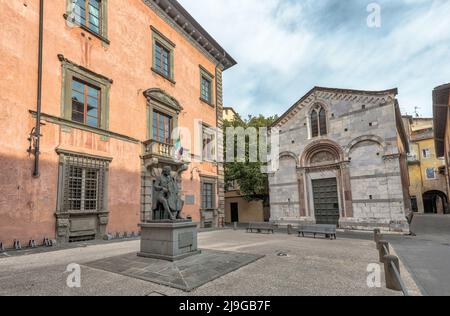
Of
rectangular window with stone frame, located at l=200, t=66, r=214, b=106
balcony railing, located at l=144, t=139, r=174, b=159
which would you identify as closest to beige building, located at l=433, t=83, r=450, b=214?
rectangular window with stone frame, located at l=200, t=66, r=214, b=106

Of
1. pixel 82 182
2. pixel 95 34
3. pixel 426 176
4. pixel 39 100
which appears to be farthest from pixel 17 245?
pixel 426 176

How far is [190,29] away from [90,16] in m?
7.57

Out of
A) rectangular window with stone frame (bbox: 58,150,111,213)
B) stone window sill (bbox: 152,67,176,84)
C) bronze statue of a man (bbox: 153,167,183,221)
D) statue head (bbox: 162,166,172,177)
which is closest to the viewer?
bronze statue of a man (bbox: 153,167,183,221)

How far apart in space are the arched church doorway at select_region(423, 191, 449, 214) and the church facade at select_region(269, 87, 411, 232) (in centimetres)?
2179

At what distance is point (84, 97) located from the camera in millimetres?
11461

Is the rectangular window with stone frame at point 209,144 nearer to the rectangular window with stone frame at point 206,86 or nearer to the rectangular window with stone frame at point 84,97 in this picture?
the rectangular window with stone frame at point 206,86

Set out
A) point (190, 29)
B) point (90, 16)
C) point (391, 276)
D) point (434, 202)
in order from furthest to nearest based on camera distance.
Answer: point (434, 202) < point (190, 29) < point (90, 16) < point (391, 276)

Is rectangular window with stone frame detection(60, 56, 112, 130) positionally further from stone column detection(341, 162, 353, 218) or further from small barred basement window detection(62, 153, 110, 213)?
stone column detection(341, 162, 353, 218)

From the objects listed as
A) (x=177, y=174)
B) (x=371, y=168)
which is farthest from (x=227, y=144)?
(x=371, y=168)

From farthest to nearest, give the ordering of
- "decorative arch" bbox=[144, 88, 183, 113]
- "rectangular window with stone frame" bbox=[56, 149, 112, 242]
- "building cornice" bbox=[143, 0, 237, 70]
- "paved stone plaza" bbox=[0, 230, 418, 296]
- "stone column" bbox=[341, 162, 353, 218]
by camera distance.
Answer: "stone column" bbox=[341, 162, 353, 218] < "building cornice" bbox=[143, 0, 237, 70] < "decorative arch" bbox=[144, 88, 183, 113] < "rectangular window with stone frame" bbox=[56, 149, 112, 242] < "paved stone plaza" bbox=[0, 230, 418, 296]

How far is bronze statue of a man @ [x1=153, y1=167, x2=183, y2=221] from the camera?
762 centimetres

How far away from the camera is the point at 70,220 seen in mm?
10062

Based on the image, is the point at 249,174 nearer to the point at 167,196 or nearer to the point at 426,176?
the point at 167,196

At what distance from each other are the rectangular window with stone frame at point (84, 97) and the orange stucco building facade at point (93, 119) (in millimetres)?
46
